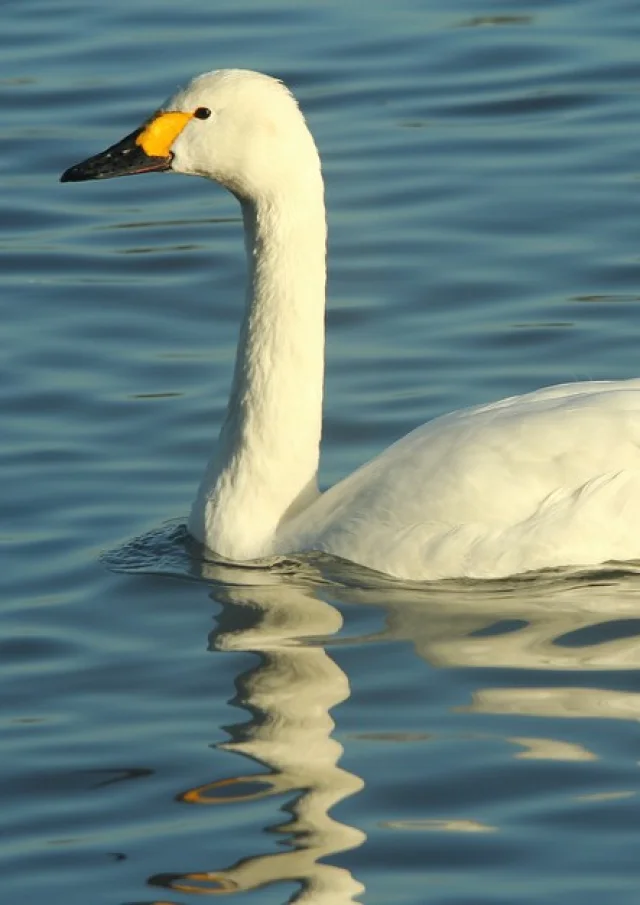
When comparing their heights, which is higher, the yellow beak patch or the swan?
the yellow beak patch

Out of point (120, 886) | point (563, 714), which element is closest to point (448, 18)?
point (563, 714)

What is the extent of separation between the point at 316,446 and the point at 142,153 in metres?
1.27

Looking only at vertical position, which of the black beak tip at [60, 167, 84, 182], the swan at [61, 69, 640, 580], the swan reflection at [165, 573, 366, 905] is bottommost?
the swan reflection at [165, 573, 366, 905]

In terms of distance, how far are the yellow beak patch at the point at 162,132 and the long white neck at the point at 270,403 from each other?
36cm

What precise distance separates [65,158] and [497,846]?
791 cm

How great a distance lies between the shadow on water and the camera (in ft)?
20.5

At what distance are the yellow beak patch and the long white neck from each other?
0.36m

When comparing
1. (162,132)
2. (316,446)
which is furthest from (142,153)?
(316,446)

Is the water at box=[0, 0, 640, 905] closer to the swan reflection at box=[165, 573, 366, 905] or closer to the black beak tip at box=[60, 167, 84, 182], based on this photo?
the swan reflection at box=[165, 573, 366, 905]

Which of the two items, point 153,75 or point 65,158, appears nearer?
point 65,158

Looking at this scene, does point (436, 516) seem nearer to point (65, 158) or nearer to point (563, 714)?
point (563, 714)

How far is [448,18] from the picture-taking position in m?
15.5

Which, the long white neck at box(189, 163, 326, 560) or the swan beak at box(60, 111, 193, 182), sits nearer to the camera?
the swan beak at box(60, 111, 193, 182)

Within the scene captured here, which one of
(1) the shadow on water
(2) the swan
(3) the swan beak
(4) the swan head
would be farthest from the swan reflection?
(3) the swan beak
